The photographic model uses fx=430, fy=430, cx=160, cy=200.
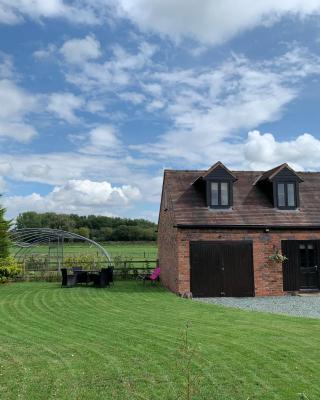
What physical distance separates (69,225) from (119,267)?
34898 mm

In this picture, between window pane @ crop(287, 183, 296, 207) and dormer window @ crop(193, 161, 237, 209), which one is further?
window pane @ crop(287, 183, 296, 207)

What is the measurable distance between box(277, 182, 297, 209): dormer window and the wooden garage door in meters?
2.87

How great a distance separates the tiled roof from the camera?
18875 millimetres

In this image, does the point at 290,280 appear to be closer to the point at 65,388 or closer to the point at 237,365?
the point at 237,365

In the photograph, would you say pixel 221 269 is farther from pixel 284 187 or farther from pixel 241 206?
pixel 284 187

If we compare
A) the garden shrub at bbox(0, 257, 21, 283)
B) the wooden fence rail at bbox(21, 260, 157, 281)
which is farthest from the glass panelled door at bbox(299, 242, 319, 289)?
the garden shrub at bbox(0, 257, 21, 283)

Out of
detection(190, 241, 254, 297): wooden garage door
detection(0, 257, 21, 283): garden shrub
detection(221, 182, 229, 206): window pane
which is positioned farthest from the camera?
detection(0, 257, 21, 283): garden shrub

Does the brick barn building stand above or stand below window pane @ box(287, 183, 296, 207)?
below

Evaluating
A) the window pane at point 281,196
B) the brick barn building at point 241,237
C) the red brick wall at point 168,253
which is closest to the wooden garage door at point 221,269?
the brick barn building at point 241,237

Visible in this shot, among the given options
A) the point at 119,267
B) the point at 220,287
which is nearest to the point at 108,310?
the point at 220,287

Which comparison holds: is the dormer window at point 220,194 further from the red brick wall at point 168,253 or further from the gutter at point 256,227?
the red brick wall at point 168,253

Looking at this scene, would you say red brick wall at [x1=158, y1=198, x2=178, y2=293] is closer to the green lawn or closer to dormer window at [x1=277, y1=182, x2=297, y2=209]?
dormer window at [x1=277, y1=182, x2=297, y2=209]

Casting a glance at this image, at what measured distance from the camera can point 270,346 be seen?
28.4 ft

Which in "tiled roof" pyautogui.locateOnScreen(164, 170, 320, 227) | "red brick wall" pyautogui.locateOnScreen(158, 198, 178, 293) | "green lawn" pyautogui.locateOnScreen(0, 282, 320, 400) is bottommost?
"green lawn" pyautogui.locateOnScreen(0, 282, 320, 400)
